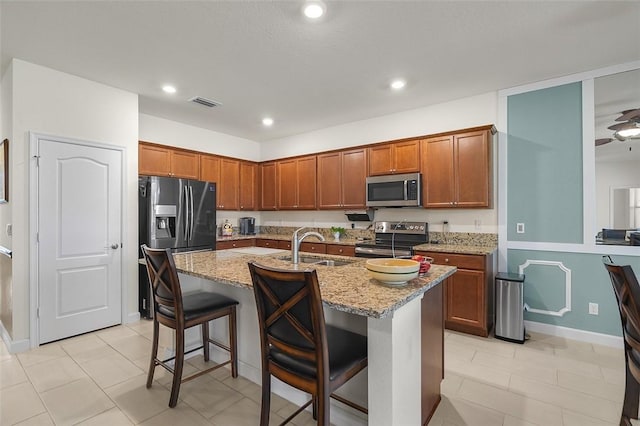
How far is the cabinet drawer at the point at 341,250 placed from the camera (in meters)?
4.14

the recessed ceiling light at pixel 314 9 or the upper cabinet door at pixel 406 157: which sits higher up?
the recessed ceiling light at pixel 314 9

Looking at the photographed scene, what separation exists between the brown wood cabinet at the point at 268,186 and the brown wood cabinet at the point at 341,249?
5.15 feet

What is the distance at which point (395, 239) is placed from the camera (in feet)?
13.8

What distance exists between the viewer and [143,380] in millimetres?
2346

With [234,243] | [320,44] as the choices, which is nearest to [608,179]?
[320,44]

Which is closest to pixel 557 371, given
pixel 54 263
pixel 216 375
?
pixel 216 375

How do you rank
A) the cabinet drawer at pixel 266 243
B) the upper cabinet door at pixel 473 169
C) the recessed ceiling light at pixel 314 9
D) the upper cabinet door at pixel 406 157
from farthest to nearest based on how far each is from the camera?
the cabinet drawer at pixel 266 243, the upper cabinet door at pixel 406 157, the upper cabinet door at pixel 473 169, the recessed ceiling light at pixel 314 9

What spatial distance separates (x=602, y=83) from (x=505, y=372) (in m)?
2.95

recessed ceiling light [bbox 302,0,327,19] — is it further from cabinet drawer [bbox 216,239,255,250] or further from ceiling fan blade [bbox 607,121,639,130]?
→ cabinet drawer [bbox 216,239,255,250]

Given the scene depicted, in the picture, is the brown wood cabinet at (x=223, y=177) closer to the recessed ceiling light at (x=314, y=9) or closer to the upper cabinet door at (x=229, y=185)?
the upper cabinet door at (x=229, y=185)

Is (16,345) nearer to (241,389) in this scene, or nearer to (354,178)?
(241,389)

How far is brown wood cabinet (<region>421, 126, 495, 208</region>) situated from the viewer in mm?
3428

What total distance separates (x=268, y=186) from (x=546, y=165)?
414 centimetres

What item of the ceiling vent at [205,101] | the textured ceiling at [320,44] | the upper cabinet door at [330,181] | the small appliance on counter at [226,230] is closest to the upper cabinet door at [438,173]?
the textured ceiling at [320,44]
